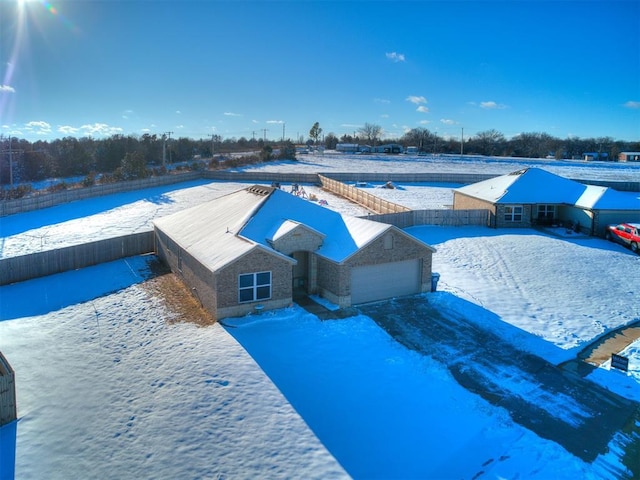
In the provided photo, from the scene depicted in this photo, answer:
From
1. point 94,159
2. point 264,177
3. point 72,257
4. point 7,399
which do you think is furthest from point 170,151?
point 7,399

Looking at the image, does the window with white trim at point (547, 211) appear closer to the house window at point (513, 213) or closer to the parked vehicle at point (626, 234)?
the house window at point (513, 213)

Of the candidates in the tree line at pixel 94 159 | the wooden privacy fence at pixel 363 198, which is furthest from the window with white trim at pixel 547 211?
the tree line at pixel 94 159

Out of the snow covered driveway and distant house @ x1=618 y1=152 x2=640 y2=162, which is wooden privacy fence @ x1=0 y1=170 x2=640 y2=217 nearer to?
the snow covered driveway

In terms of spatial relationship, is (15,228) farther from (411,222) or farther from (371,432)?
(371,432)

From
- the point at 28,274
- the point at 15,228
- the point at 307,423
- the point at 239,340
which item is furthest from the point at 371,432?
the point at 15,228

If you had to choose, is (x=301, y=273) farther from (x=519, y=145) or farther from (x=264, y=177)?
(x=519, y=145)

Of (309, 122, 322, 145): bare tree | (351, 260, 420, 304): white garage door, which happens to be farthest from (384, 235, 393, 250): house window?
(309, 122, 322, 145): bare tree
